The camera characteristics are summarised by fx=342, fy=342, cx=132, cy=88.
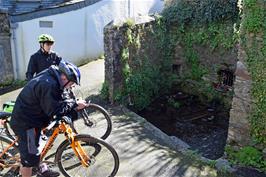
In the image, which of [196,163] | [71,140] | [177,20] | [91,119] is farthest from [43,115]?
[177,20]

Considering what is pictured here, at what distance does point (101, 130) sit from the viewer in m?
7.06

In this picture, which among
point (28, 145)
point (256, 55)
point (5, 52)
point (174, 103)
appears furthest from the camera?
point (5, 52)

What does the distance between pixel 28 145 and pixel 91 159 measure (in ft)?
3.34

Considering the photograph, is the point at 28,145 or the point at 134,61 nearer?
the point at 28,145

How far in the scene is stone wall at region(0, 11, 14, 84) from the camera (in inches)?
434

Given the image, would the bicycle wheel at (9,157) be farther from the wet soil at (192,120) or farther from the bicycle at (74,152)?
the wet soil at (192,120)

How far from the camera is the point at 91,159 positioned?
516 centimetres

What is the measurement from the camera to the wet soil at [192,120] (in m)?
8.51

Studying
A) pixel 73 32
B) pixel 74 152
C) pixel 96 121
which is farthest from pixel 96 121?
pixel 73 32

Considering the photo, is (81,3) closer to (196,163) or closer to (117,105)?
(117,105)

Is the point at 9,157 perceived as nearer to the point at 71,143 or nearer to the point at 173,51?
the point at 71,143

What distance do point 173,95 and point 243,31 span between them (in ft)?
17.5

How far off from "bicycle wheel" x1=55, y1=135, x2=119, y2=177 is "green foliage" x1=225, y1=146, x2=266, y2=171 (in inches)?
95.3

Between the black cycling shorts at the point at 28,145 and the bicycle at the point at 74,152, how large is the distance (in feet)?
1.24
